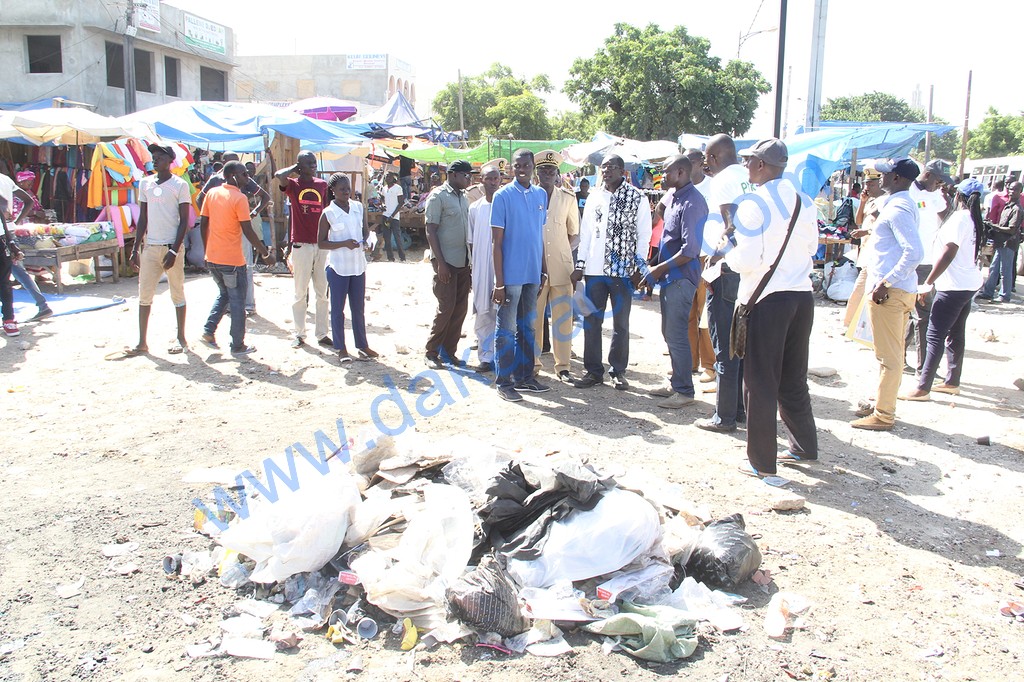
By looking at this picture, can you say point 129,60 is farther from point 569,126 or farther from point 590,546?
point 590,546

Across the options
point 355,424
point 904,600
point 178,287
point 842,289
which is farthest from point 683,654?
point 842,289

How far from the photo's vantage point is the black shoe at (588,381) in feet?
21.5

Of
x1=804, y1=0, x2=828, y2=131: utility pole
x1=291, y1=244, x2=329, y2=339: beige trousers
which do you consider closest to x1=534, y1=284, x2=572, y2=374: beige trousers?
x1=291, y1=244, x2=329, y2=339: beige trousers

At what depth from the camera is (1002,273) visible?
38.1 feet

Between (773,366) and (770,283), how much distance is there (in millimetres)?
477

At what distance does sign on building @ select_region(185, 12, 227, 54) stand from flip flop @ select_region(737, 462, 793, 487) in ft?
106

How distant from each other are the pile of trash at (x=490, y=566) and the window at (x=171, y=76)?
1242 inches

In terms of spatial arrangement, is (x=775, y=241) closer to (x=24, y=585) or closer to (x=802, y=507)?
(x=802, y=507)

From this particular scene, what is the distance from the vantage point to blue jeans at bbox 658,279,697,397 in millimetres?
5793

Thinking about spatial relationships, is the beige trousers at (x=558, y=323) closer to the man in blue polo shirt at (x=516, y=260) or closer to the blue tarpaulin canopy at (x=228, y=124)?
the man in blue polo shirt at (x=516, y=260)

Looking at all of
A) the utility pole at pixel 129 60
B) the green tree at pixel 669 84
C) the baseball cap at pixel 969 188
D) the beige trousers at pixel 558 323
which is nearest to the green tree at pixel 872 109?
the green tree at pixel 669 84

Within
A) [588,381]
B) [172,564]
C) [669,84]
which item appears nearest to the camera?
[172,564]

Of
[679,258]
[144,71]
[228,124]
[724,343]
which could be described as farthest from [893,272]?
[144,71]

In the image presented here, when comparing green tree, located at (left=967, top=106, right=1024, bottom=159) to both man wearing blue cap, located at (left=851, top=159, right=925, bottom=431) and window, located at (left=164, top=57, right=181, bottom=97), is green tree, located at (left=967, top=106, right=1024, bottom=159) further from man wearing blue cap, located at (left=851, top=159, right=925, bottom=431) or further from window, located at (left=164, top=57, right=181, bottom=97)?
man wearing blue cap, located at (left=851, top=159, right=925, bottom=431)
